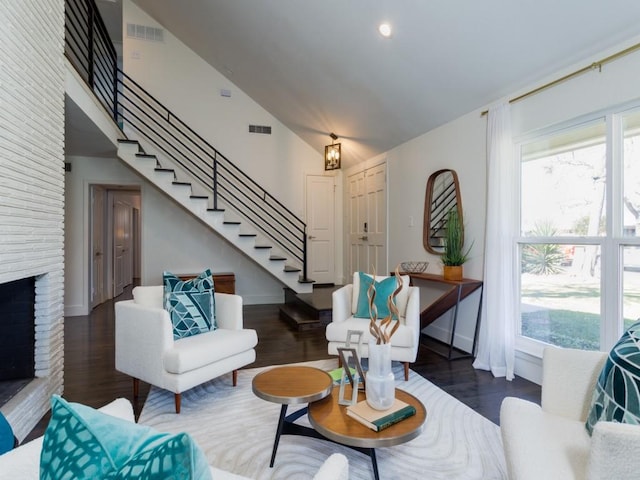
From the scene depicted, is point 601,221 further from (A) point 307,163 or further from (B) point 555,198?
(A) point 307,163

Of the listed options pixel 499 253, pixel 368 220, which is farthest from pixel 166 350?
pixel 368 220

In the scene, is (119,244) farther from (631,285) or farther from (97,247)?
(631,285)

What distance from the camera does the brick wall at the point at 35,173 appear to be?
78.3 inches

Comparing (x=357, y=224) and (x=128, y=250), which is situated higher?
(x=357, y=224)

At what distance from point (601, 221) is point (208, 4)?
495 cm

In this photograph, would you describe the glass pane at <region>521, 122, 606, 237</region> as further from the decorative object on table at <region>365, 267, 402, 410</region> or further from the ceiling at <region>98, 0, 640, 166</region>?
the decorative object on table at <region>365, 267, 402, 410</region>

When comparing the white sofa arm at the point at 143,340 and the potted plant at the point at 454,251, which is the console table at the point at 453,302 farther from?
the white sofa arm at the point at 143,340

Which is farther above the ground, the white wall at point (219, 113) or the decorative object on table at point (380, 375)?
the white wall at point (219, 113)

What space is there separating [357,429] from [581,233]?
92.7 inches

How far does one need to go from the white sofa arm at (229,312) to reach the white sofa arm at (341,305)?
32.8 inches

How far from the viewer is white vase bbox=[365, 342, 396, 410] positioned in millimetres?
1679

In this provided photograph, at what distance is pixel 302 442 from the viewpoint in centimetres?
206

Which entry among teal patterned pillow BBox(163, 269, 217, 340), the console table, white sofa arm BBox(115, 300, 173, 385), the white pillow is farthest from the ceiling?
white sofa arm BBox(115, 300, 173, 385)

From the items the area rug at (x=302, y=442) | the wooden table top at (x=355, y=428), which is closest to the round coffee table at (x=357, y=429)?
the wooden table top at (x=355, y=428)
